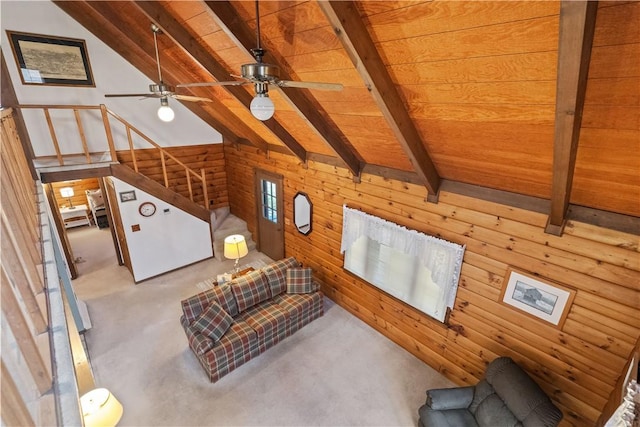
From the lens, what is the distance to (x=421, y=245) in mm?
3365

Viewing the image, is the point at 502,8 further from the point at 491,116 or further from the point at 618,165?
the point at 618,165

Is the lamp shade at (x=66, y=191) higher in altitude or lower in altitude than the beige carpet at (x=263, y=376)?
higher

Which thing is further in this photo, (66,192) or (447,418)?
(66,192)

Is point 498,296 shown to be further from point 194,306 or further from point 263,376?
point 194,306

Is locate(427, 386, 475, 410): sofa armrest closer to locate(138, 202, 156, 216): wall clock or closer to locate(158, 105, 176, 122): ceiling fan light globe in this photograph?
locate(158, 105, 176, 122): ceiling fan light globe

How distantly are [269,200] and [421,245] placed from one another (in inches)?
129

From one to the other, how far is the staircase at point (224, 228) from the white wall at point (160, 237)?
0.57 metres

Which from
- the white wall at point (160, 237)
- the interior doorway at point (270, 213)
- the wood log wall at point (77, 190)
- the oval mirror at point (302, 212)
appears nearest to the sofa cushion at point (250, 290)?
the oval mirror at point (302, 212)

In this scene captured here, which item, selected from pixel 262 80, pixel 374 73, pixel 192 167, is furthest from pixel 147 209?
pixel 374 73

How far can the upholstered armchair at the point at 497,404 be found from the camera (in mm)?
2381

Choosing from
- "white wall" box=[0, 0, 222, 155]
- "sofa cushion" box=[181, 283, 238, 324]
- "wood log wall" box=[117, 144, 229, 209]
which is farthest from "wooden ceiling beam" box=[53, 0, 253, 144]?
"sofa cushion" box=[181, 283, 238, 324]

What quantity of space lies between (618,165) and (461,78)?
1.13 metres

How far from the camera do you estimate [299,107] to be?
9.31 feet

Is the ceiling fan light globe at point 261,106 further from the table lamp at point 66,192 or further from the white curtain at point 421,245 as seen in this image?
the table lamp at point 66,192
